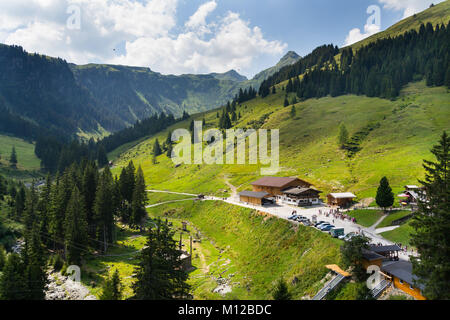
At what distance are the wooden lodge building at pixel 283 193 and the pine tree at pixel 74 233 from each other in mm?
44422

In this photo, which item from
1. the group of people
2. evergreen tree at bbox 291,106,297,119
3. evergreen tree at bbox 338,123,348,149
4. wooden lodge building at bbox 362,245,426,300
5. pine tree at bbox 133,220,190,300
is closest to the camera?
wooden lodge building at bbox 362,245,426,300

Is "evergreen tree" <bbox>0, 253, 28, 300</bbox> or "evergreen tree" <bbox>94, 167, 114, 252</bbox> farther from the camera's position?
"evergreen tree" <bbox>94, 167, 114, 252</bbox>

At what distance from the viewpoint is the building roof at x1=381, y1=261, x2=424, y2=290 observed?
26.3 m

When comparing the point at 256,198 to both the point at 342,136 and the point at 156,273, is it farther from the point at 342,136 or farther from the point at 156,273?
the point at 342,136

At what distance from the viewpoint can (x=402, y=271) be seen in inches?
1102

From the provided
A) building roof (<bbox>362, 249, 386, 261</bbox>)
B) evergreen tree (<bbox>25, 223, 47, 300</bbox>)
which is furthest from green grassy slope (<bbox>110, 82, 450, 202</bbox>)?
evergreen tree (<bbox>25, 223, 47, 300</bbox>)

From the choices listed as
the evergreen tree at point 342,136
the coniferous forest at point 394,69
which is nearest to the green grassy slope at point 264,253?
the evergreen tree at point 342,136

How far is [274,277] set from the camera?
1586 inches

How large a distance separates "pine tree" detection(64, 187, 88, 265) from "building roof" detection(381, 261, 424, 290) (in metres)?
55.3

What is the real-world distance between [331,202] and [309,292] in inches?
1678
